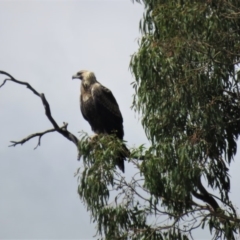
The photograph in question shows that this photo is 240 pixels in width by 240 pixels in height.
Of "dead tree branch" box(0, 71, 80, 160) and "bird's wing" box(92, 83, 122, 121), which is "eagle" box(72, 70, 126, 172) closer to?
"bird's wing" box(92, 83, 122, 121)

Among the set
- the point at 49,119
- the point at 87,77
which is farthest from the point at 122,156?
Answer: the point at 87,77

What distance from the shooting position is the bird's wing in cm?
1257

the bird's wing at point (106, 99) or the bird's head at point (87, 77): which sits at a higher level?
the bird's head at point (87, 77)

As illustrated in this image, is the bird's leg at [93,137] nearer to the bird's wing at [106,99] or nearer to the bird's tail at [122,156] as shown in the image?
the bird's tail at [122,156]

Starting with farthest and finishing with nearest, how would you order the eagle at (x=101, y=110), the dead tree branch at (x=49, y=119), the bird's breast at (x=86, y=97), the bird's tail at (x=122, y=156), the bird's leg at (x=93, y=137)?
the bird's breast at (x=86, y=97) < the eagle at (x=101, y=110) < the bird's leg at (x=93, y=137) < the bird's tail at (x=122, y=156) < the dead tree branch at (x=49, y=119)

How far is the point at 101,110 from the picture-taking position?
1250cm

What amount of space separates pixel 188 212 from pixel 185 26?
1734 millimetres

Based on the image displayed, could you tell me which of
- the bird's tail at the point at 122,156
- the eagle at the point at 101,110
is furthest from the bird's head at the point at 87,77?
the bird's tail at the point at 122,156

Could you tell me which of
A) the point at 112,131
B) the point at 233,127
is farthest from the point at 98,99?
the point at 233,127

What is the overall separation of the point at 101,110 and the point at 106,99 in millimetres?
181

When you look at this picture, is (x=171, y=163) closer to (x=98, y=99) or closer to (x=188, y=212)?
(x=188, y=212)

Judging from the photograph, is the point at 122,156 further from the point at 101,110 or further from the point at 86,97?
the point at 86,97

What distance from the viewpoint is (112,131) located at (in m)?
12.1

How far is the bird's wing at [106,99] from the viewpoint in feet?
41.2
